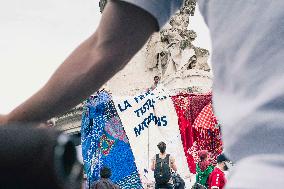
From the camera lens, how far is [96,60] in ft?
4.39

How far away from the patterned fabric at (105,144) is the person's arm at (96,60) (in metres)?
7.94

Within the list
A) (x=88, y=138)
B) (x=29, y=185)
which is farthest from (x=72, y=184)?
(x=88, y=138)

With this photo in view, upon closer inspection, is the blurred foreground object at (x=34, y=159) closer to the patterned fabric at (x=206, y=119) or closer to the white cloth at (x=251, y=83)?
the white cloth at (x=251, y=83)

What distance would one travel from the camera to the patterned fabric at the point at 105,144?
9477 millimetres

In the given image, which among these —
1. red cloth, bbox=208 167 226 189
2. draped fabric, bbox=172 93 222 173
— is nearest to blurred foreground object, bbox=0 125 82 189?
red cloth, bbox=208 167 226 189

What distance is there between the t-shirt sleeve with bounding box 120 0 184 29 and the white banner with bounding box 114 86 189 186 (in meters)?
8.65

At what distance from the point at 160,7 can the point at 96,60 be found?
0.68ft

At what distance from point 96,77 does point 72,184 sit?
66 centimetres

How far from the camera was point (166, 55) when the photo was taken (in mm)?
21734

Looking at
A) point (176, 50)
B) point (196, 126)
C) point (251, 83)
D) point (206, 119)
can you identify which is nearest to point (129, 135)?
point (196, 126)

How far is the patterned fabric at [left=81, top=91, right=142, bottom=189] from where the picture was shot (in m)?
9.48

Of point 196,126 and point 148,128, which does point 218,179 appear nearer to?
point 148,128

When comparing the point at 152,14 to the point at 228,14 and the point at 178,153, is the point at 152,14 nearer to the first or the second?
the point at 228,14

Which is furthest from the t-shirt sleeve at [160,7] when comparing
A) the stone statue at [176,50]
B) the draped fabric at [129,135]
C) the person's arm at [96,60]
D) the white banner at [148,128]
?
the stone statue at [176,50]
